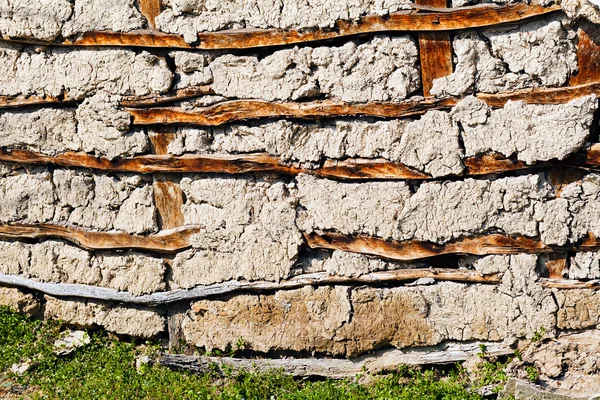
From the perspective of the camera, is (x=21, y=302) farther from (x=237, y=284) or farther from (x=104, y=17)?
(x=104, y=17)

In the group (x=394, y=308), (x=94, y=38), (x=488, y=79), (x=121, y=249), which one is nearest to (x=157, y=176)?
(x=121, y=249)

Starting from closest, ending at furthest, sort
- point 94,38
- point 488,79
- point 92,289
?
point 488,79, point 94,38, point 92,289

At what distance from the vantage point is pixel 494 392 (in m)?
4.82

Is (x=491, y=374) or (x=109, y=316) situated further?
(x=109, y=316)

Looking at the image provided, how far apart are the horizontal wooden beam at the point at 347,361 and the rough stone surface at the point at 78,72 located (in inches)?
71.4

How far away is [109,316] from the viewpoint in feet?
19.9

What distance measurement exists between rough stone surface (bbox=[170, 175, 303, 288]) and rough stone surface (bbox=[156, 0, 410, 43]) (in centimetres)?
96

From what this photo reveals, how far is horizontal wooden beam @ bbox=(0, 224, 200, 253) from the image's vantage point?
18.6ft

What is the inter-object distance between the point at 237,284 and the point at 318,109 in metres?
1.29

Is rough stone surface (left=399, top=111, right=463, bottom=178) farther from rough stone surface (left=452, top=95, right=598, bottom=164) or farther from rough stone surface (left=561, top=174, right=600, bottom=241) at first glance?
rough stone surface (left=561, top=174, right=600, bottom=241)

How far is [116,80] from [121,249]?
117cm

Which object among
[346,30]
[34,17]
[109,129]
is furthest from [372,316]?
[34,17]

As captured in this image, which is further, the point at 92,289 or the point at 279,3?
the point at 92,289

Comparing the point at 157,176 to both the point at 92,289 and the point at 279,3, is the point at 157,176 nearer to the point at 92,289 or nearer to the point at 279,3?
the point at 92,289
